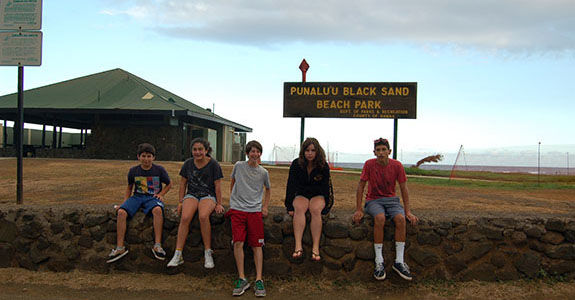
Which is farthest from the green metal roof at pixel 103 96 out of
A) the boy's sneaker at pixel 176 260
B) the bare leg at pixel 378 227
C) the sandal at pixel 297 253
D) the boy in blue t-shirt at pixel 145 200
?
the bare leg at pixel 378 227

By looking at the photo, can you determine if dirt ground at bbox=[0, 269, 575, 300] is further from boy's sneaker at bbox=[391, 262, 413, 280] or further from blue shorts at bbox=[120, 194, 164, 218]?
blue shorts at bbox=[120, 194, 164, 218]

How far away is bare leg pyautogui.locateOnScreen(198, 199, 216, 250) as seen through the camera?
162 inches

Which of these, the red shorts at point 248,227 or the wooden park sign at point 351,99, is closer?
the red shorts at point 248,227

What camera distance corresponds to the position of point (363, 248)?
13.6 ft

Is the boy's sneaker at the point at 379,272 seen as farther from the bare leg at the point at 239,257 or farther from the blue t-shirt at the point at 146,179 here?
the blue t-shirt at the point at 146,179

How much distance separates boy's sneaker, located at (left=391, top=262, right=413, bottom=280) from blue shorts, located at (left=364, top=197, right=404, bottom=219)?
0.43 metres

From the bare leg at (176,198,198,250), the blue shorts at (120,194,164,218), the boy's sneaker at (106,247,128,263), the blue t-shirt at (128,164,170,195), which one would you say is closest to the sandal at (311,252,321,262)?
the bare leg at (176,198,198,250)

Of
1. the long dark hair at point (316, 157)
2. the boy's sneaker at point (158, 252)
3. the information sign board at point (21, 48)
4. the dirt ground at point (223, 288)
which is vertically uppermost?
the information sign board at point (21, 48)

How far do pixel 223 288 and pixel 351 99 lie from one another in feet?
26.5

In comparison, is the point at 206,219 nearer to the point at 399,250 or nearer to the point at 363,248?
the point at 363,248

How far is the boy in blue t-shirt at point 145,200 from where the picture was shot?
4.23 m

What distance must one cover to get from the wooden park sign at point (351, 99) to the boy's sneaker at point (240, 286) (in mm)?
8013

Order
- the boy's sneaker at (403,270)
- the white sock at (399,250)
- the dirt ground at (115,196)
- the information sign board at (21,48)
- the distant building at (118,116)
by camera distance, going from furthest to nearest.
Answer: the distant building at (118,116) < the dirt ground at (115,196) < the information sign board at (21,48) < the white sock at (399,250) < the boy's sneaker at (403,270)

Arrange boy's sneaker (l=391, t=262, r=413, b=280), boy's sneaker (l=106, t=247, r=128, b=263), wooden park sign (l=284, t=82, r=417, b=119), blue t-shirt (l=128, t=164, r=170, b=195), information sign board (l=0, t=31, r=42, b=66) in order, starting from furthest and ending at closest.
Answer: wooden park sign (l=284, t=82, r=417, b=119) → information sign board (l=0, t=31, r=42, b=66) → blue t-shirt (l=128, t=164, r=170, b=195) → boy's sneaker (l=106, t=247, r=128, b=263) → boy's sneaker (l=391, t=262, r=413, b=280)
